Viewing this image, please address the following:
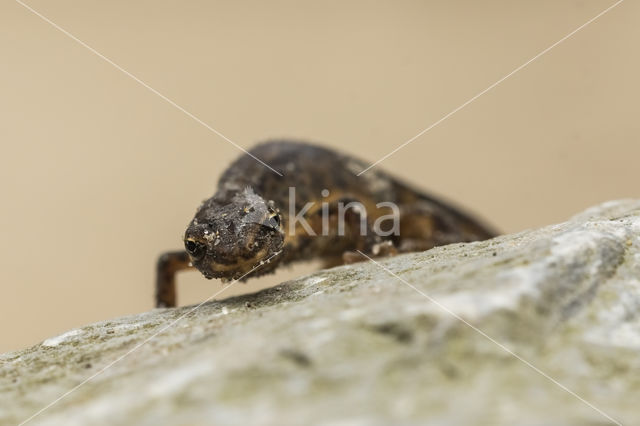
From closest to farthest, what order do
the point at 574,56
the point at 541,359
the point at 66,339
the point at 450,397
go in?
1. the point at 450,397
2. the point at 541,359
3. the point at 66,339
4. the point at 574,56

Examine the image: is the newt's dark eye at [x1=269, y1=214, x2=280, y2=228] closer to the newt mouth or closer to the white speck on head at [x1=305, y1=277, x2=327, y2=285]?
the newt mouth

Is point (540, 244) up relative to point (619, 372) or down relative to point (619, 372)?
up

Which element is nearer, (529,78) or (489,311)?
(489,311)

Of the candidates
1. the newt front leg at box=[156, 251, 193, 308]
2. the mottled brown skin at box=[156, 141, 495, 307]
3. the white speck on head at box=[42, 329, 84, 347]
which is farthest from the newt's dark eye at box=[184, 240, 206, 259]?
the newt front leg at box=[156, 251, 193, 308]

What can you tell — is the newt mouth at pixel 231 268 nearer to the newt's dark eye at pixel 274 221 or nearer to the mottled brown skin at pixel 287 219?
the mottled brown skin at pixel 287 219

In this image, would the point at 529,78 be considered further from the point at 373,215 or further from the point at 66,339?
the point at 66,339

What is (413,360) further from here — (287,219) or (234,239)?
(287,219)

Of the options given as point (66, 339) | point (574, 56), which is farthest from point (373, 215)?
point (574, 56)
